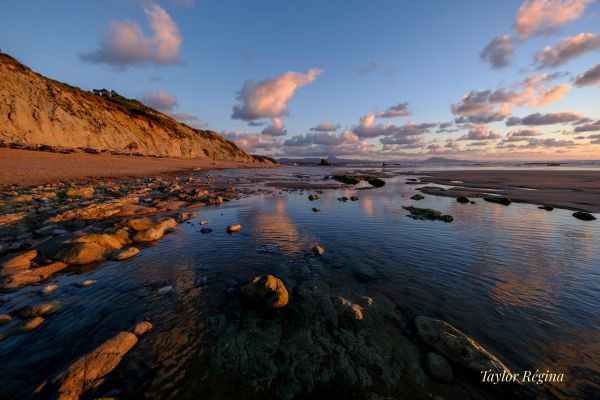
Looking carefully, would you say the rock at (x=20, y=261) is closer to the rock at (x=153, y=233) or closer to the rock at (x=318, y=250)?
the rock at (x=153, y=233)

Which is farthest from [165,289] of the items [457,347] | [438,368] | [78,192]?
[78,192]

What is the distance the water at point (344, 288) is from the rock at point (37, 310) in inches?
10.1

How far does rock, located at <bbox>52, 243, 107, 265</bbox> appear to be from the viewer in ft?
25.2

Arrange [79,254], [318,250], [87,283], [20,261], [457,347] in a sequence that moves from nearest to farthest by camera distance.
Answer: [457,347]
[87,283]
[20,261]
[79,254]
[318,250]

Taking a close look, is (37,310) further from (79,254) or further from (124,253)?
(124,253)

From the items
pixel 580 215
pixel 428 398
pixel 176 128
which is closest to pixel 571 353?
pixel 428 398

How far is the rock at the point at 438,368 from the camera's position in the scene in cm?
384

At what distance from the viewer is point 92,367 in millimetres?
3809

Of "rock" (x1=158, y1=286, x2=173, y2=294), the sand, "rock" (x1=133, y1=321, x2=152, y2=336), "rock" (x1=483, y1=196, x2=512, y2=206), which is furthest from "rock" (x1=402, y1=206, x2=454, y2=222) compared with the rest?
the sand

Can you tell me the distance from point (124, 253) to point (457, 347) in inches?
383

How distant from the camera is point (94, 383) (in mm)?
3609

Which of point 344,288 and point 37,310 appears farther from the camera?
point 344,288

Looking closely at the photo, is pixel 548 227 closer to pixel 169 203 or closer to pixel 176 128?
pixel 169 203

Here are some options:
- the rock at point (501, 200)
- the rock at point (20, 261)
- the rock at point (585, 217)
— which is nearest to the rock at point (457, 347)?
the rock at point (20, 261)
